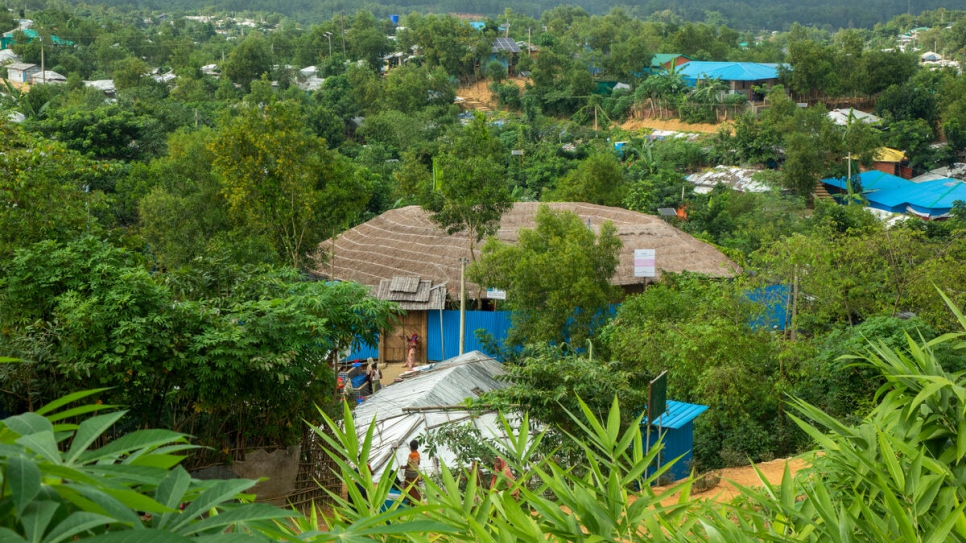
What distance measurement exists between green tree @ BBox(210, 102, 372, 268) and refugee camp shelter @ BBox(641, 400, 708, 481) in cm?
582

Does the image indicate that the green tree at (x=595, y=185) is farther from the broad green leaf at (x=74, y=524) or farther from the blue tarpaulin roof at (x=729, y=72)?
the broad green leaf at (x=74, y=524)

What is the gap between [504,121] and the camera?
3706 centimetres

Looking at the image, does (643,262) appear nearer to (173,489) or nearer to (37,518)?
(173,489)

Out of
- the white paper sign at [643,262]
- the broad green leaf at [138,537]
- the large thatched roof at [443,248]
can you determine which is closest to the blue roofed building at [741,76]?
the large thatched roof at [443,248]

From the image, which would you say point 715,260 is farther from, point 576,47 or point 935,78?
point 576,47

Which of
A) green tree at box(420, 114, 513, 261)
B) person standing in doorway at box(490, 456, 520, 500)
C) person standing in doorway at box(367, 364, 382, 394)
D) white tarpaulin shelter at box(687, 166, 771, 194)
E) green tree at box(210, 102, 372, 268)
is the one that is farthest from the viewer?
white tarpaulin shelter at box(687, 166, 771, 194)

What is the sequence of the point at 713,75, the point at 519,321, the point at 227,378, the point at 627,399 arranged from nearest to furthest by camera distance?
the point at 227,378, the point at 627,399, the point at 519,321, the point at 713,75

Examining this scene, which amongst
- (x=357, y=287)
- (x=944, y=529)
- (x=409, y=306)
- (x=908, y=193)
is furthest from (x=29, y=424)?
(x=908, y=193)

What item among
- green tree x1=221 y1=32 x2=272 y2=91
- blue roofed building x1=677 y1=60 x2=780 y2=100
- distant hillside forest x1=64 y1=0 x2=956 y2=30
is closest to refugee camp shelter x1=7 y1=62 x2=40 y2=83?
green tree x1=221 y1=32 x2=272 y2=91

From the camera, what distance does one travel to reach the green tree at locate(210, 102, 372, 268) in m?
11.8

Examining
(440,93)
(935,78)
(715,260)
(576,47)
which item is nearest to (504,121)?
(440,93)

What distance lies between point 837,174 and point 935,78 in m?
14.0

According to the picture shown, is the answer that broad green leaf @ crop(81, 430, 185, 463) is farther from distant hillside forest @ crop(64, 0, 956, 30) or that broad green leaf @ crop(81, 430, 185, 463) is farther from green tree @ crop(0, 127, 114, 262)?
distant hillside forest @ crop(64, 0, 956, 30)

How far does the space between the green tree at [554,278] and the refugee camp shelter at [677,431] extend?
301 centimetres
